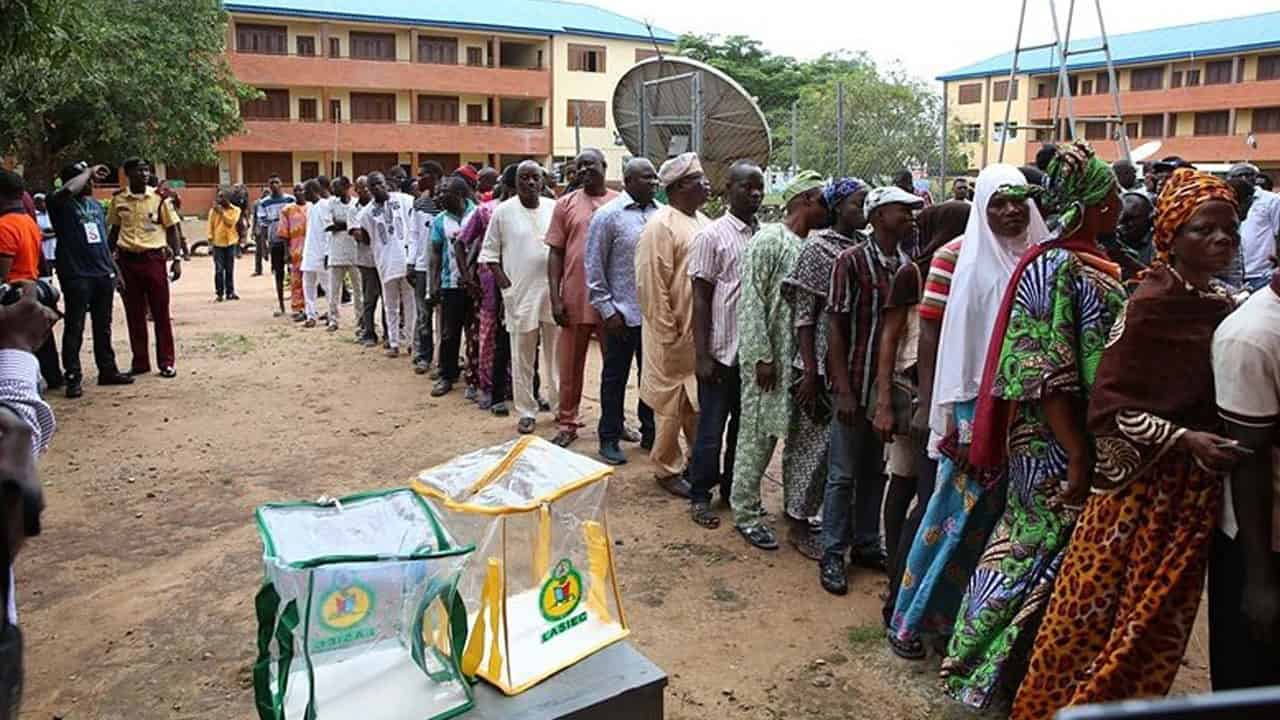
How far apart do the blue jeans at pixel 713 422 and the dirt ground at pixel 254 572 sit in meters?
0.22

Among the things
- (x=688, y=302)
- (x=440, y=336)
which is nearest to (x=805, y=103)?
(x=440, y=336)

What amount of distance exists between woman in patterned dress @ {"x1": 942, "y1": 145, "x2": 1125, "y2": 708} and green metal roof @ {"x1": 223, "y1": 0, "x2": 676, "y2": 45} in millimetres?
37285

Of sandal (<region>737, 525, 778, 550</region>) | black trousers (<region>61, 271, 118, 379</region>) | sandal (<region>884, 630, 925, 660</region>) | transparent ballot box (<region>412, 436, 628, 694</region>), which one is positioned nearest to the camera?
transparent ballot box (<region>412, 436, 628, 694</region>)

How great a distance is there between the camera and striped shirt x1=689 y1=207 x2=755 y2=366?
488cm

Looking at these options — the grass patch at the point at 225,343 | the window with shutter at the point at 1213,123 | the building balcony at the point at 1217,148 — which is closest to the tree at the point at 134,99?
the grass patch at the point at 225,343

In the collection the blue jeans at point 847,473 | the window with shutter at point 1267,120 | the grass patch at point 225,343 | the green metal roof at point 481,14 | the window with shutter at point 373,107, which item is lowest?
the grass patch at point 225,343

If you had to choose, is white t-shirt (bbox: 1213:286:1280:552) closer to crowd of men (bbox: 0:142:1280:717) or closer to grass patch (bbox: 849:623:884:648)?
crowd of men (bbox: 0:142:1280:717)

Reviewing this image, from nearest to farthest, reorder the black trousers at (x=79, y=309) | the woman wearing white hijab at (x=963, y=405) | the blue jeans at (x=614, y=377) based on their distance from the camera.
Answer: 1. the woman wearing white hijab at (x=963, y=405)
2. the blue jeans at (x=614, y=377)
3. the black trousers at (x=79, y=309)

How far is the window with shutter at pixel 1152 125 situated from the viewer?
3960cm

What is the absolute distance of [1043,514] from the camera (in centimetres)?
311

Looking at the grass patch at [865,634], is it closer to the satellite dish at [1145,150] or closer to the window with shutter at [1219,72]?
the satellite dish at [1145,150]

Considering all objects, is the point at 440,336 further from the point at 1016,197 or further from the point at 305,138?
the point at 305,138

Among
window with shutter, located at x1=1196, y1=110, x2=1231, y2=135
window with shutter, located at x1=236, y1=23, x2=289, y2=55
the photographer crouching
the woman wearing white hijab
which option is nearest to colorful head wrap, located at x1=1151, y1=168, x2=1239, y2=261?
the woman wearing white hijab

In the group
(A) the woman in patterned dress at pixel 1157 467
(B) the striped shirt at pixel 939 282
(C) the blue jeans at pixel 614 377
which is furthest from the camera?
(C) the blue jeans at pixel 614 377
